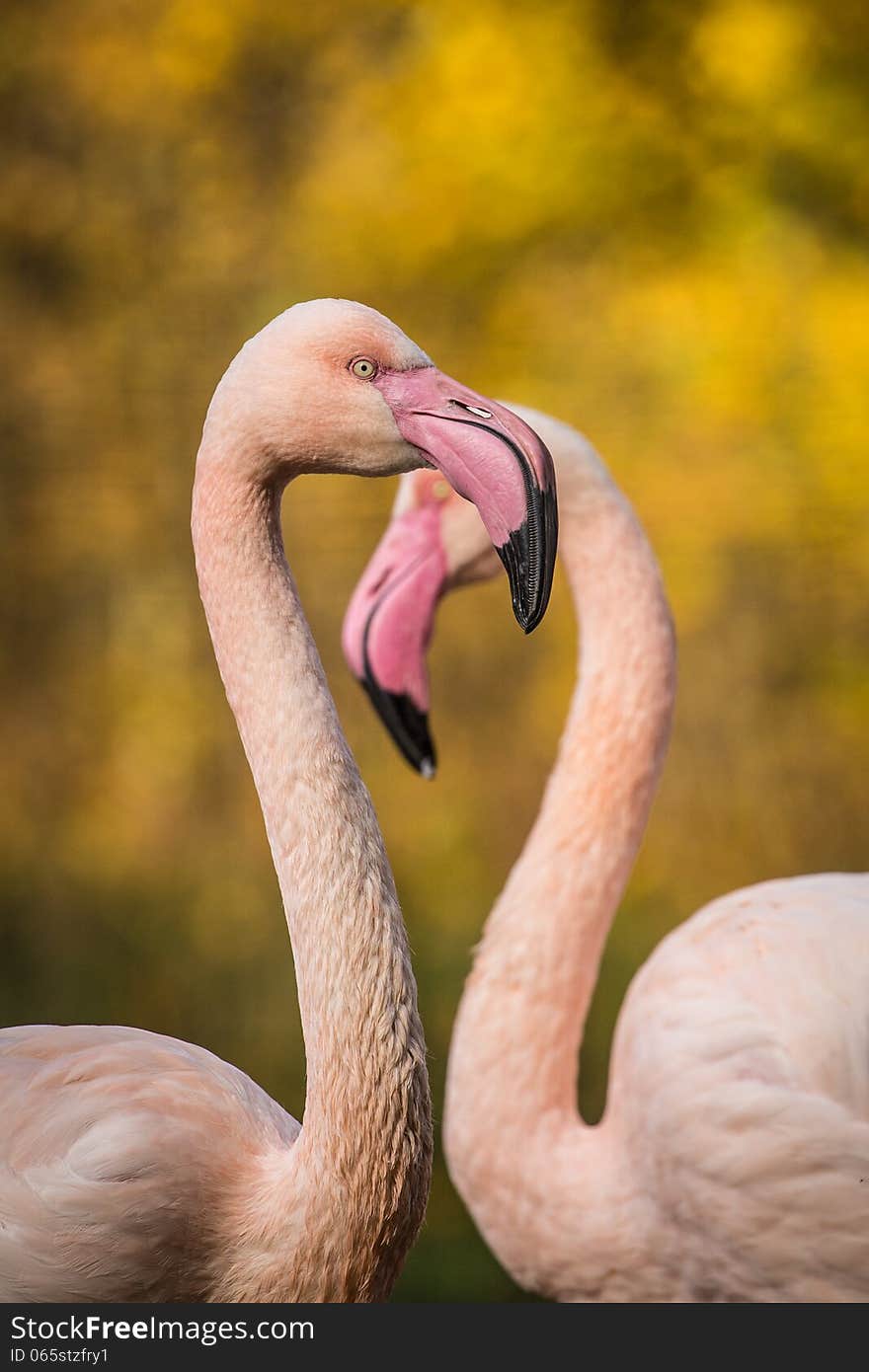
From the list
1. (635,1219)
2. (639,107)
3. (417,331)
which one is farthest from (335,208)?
(635,1219)

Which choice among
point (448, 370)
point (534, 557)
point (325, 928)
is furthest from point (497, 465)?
point (448, 370)

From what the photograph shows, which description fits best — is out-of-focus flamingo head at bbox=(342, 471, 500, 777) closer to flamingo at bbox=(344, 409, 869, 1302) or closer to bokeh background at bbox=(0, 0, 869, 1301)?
flamingo at bbox=(344, 409, 869, 1302)

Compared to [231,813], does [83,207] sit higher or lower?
higher

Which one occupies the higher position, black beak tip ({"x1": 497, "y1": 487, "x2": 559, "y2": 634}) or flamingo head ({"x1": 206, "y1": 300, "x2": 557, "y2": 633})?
flamingo head ({"x1": 206, "y1": 300, "x2": 557, "y2": 633})

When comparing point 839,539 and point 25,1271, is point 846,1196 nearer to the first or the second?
point 25,1271

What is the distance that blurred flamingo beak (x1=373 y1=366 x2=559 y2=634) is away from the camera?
2.47ft

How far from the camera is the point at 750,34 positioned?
2535 millimetres

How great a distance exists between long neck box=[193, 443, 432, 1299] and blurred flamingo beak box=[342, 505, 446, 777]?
490 millimetres

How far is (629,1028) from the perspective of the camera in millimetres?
1208

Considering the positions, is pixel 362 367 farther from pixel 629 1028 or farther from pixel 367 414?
pixel 629 1028

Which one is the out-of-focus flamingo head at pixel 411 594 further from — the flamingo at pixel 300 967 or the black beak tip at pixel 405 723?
the flamingo at pixel 300 967

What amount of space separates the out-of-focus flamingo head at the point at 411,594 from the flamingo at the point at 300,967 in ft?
1.72

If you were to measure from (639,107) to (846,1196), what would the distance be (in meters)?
2.09

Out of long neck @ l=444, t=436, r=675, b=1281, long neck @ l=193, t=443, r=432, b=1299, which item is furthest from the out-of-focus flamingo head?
long neck @ l=193, t=443, r=432, b=1299
